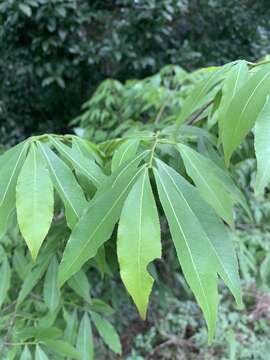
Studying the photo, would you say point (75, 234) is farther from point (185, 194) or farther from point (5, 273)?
point (5, 273)

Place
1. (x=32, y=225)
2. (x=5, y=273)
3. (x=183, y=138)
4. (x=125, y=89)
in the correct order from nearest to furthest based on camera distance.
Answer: (x=32, y=225), (x=183, y=138), (x=5, y=273), (x=125, y=89)

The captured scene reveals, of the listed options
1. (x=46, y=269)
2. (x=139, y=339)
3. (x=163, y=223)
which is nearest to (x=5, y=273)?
(x=46, y=269)

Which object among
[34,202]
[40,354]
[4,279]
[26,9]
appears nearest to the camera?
[34,202]

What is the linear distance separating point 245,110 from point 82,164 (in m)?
0.29

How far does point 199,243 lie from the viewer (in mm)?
567

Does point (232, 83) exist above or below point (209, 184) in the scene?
above

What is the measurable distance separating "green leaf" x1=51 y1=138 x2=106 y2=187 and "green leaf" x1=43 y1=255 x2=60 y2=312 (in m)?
0.31

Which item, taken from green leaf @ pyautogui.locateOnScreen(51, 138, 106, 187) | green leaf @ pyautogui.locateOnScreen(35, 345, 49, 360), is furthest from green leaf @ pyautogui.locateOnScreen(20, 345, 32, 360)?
green leaf @ pyautogui.locateOnScreen(51, 138, 106, 187)

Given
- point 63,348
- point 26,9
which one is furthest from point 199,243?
point 26,9

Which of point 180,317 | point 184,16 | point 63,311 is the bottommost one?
point 180,317

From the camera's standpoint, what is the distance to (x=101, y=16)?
2.89m

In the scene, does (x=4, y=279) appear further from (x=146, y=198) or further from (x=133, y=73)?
(x=133, y=73)

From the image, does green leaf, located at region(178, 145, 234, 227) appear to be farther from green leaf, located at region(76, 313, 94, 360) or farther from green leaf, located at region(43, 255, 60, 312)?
green leaf, located at region(76, 313, 94, 360)

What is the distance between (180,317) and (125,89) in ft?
4.52
